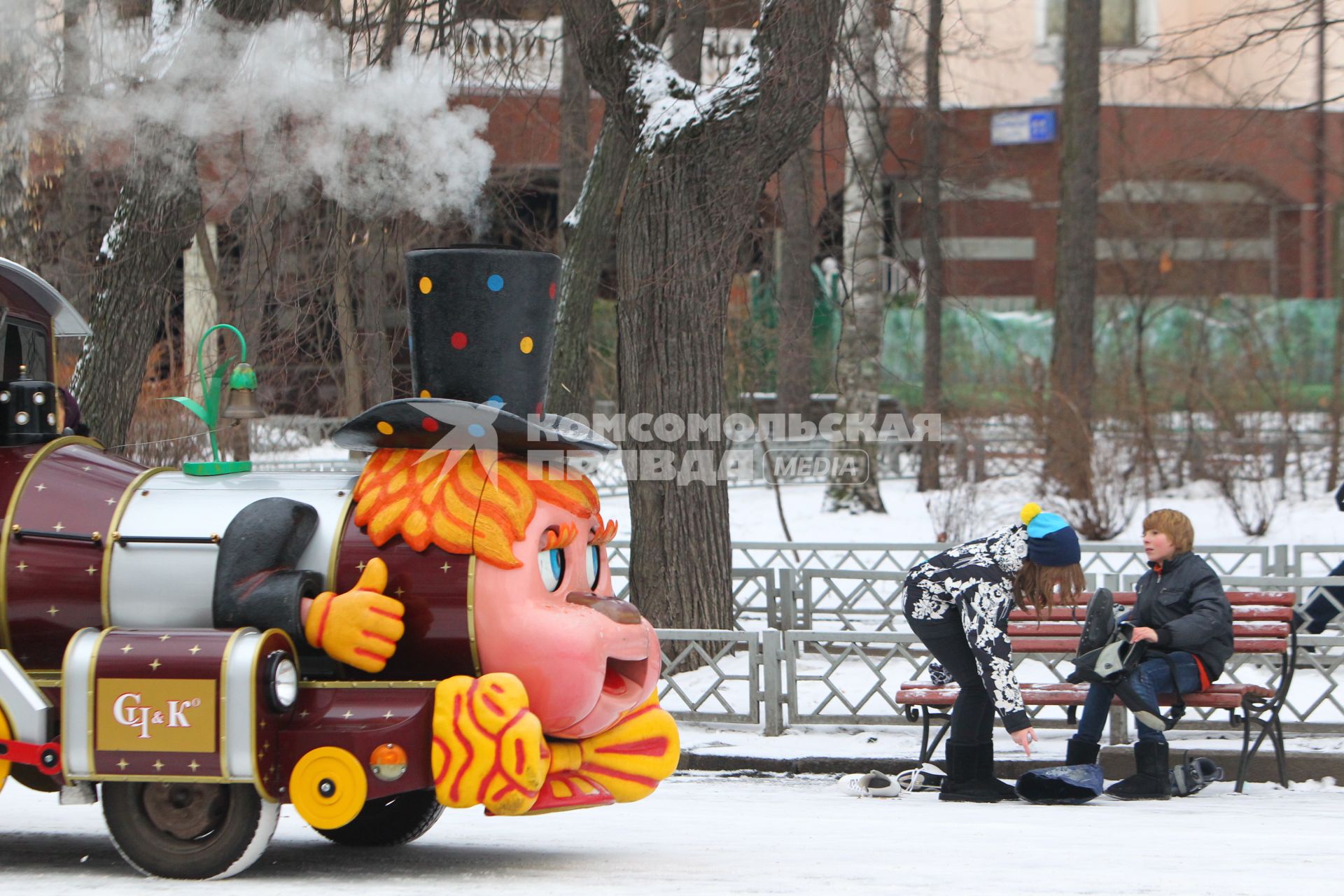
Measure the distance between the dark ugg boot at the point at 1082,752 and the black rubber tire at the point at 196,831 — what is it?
12.5ft

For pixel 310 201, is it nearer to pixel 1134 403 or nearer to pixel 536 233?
pixel 536 233

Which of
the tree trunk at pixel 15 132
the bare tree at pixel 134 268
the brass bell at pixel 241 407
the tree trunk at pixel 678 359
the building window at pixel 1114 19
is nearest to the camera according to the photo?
the brass bell at pixel 241 407

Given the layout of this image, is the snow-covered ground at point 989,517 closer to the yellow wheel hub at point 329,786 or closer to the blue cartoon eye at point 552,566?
the blue cartoon eye at point 552,566

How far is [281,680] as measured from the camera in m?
5.18

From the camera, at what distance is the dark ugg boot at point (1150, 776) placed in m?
7.14

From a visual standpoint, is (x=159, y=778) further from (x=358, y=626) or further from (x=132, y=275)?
(x=132, y=275)

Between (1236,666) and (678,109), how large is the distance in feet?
15.4

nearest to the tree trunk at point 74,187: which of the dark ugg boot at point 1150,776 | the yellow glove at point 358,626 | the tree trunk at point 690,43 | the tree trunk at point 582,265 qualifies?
the tree trunk at point 582,265

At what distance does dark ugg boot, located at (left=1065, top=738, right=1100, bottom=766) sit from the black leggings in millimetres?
493

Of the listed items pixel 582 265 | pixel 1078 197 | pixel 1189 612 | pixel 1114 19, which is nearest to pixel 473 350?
pixel 1189 612

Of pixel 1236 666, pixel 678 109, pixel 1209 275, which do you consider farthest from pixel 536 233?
pixel 1209 275

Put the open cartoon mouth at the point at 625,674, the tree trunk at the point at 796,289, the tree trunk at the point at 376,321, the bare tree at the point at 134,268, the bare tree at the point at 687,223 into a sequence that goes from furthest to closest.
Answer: the tree trunk at the point at 796,289
the tree trunk at the point at 376,321
the bare tree at the point at 134,268
the bare tree at the point at 687,223
the open cartoon mouth at the point at 625,674

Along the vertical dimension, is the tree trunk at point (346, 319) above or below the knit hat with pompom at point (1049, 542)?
above

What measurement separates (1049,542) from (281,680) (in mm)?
3390
